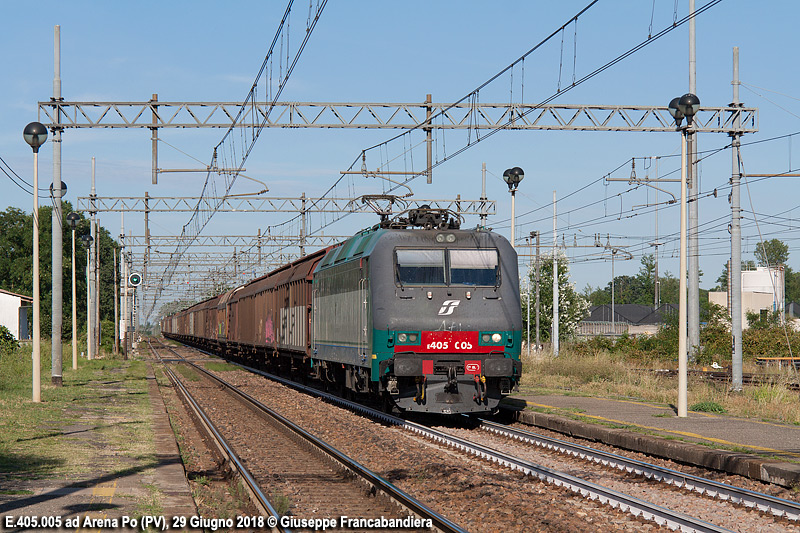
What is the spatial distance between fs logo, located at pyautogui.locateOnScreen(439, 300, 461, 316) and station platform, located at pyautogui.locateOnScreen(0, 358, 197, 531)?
17.8ft

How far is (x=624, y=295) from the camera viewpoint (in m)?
172

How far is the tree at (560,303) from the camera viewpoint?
225ft

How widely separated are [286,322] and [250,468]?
16602 millimetres

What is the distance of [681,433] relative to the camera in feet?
44.8

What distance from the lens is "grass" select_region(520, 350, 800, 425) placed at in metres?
17.4

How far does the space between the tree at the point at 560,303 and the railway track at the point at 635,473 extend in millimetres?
52712

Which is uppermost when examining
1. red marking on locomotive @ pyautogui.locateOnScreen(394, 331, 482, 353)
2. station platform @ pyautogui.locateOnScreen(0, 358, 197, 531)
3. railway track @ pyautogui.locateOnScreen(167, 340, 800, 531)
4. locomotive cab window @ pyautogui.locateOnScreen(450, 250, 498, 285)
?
locomotive cab window @ pyautogui.locateOnScreen(450, 250, 498, 285)

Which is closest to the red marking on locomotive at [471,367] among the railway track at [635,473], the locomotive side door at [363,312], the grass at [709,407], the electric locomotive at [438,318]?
the electric locomotive at [438,318]

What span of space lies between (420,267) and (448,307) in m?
0.95

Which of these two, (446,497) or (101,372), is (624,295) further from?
(446,497)

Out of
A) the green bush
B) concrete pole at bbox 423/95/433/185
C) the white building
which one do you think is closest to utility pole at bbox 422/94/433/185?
concrete pole at bbox 423/95/433/185

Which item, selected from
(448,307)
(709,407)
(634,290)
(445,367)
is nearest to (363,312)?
(448,307)

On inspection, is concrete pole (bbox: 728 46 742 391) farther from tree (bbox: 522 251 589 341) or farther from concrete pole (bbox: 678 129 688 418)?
tree (bbox: 522 251 589 341)

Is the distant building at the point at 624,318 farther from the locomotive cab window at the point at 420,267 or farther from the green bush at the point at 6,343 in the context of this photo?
the locomotive cab window at the point at 420,267
